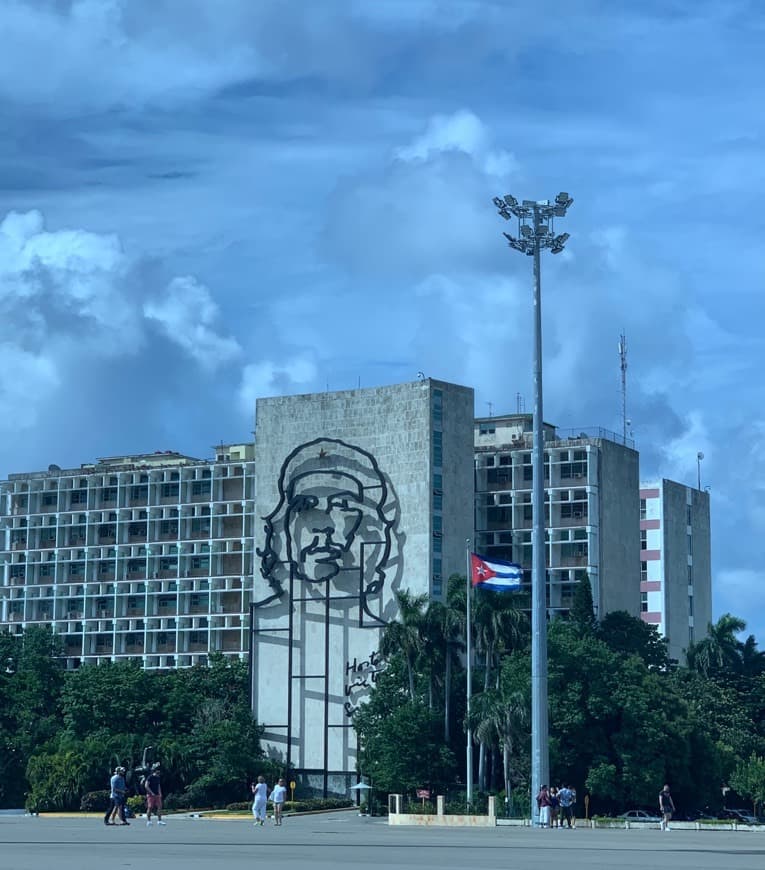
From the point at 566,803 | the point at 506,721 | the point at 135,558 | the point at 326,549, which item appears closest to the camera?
the point at 566,803

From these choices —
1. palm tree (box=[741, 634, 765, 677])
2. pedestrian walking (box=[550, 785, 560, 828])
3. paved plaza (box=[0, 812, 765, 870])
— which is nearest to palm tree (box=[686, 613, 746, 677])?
palm tree (box=[741, 634, 765, 677])

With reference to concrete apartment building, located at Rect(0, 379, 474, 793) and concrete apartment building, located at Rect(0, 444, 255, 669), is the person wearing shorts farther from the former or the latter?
concrete apartment building, located at Rect(0, 444, 255, 669)

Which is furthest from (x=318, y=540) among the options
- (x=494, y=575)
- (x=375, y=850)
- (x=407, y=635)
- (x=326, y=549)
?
(x=375, y=850)

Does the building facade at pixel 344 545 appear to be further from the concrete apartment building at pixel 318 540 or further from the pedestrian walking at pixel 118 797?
the pedestrian walking at pixel 118 797

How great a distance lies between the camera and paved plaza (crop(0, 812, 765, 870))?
30.0m

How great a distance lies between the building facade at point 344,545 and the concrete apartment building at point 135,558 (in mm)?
14421

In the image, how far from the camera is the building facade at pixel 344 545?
110 m

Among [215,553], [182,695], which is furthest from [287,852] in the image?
[215,553]

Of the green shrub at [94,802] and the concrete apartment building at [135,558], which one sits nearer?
the green shrub at [94,802]

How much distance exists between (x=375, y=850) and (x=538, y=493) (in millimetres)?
22843

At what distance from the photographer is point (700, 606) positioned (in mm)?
142750

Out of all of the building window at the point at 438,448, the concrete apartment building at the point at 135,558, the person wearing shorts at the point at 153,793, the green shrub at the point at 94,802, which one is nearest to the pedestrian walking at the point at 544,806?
the person wearing shorts at the point at 153,793

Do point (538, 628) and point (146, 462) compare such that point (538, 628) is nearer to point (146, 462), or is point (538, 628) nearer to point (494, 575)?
point (494, 575)

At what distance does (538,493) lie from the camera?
56.8 meters
